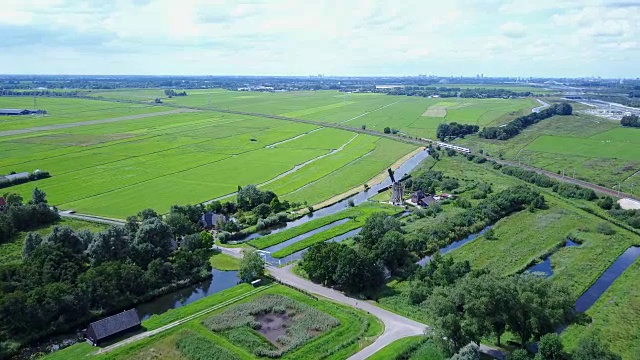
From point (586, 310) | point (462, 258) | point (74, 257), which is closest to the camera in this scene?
point (586, 310)

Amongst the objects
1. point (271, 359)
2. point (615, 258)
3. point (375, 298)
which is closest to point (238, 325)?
point (271, 359)

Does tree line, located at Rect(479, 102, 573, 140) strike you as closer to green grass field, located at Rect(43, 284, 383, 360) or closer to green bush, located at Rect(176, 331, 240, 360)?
green grass field, located at Rect(43, 284, 383, 360)

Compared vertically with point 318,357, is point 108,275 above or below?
above

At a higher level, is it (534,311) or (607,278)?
(534,311)

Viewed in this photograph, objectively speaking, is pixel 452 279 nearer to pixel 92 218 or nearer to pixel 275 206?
pixel 275 206

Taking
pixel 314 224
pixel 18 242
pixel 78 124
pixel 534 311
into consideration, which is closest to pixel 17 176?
pixel 18 242

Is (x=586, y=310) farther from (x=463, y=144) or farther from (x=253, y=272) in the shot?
(x=463, y=144)
